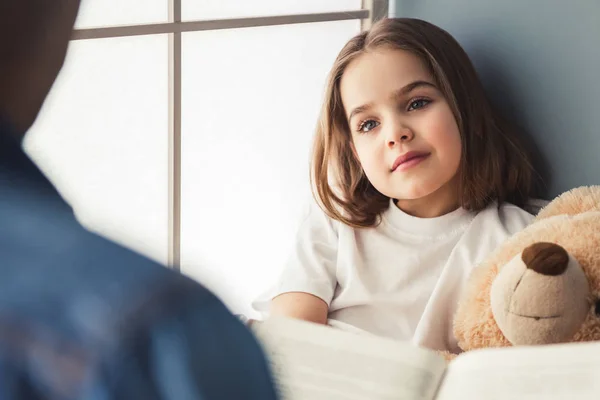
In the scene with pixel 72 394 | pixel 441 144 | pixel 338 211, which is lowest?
pixel 338 211

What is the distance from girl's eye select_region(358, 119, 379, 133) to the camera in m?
1.20

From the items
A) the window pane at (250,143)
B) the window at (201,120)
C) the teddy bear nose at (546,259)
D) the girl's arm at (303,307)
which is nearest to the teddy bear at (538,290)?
the teddy bear nose at (546,259)

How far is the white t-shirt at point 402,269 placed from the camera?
114 cm

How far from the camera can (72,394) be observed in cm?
15

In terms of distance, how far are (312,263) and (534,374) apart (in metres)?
0.52

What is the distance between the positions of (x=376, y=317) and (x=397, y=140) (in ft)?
0.83

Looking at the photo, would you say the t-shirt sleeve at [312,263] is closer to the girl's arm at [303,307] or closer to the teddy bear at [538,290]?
the girl's arm at [303,307]

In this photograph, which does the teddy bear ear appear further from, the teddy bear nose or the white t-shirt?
the teddy bear nose

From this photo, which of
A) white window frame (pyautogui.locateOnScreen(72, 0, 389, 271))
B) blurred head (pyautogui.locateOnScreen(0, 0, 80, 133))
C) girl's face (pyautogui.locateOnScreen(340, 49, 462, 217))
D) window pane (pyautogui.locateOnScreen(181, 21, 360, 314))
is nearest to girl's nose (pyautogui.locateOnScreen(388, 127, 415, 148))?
girl's face (pyautogui.locateOnScreen(340, 49, 462, 217))

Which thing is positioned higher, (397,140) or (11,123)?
(11,123)

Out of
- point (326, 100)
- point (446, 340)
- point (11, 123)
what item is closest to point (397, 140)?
point (326, 100)

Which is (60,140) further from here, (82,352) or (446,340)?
(82,352)

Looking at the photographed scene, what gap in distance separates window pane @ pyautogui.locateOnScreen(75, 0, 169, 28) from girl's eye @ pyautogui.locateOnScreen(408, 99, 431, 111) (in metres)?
0.46

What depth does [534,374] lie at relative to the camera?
0.77 meters
